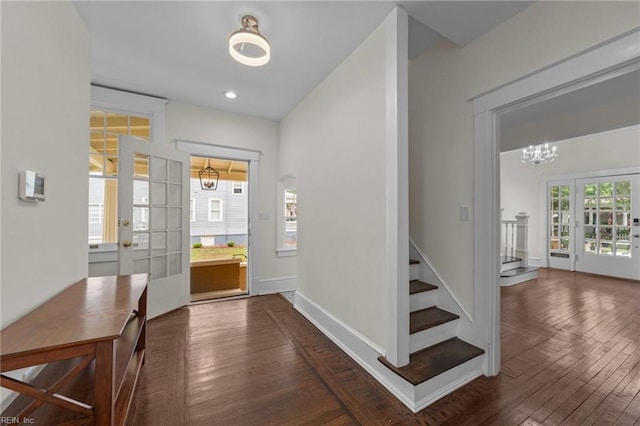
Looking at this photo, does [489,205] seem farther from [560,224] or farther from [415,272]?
A: [560,224]

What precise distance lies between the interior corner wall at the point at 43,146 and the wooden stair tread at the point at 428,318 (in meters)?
2.43

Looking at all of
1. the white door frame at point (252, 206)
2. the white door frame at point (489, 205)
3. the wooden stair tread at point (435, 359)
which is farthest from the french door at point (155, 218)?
the white door frame at point (489, 205)

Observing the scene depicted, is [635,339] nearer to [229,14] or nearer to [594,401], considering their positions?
[594,401]

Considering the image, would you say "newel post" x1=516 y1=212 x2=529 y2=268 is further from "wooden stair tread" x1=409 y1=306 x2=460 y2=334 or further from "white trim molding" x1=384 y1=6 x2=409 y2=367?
"white trim molding" x1=384 y1=6 x2=409 y2=367

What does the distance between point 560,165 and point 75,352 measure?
8559 millimetres

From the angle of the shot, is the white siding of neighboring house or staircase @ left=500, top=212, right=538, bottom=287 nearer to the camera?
staircase @ left=500, top=212, right=538, bottom=287

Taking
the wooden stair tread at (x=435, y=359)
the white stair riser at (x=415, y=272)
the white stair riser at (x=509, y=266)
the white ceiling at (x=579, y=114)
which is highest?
the white ceiling at (x=579, y=114)

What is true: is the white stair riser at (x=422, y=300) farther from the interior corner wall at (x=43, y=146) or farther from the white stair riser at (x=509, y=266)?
the white stair riser at (x=509, y=266)

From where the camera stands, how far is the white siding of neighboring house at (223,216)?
28.5 feet

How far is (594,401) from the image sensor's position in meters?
1.78

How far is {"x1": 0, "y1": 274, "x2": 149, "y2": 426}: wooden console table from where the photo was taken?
957 mm

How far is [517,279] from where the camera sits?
4840 mm

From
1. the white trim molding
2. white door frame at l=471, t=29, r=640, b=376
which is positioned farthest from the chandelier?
the white trim molding

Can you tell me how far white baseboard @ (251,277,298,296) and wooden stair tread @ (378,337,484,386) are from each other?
99.5 inches
